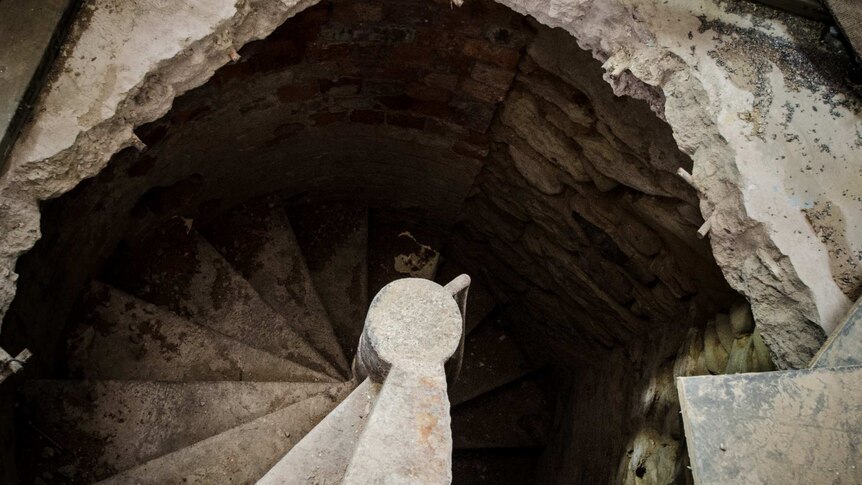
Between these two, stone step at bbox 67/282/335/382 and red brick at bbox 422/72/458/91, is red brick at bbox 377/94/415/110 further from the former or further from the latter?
stone step at bbox 67/282/335/382

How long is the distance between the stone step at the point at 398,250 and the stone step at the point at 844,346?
3031 millimetres

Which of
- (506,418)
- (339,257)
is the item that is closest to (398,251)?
(339,257)

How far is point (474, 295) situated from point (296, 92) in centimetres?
226

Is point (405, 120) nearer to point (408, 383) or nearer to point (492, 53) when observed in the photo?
point (492, 53)

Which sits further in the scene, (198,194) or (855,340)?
(198,194)

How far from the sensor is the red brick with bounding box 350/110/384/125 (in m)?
3.70

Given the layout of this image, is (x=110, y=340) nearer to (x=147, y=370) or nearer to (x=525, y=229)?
(x=147, y=370)

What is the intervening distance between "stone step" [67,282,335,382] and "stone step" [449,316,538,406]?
1321 mm

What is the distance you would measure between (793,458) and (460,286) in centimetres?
119

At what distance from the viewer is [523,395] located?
482 cm

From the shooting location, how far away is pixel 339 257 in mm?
4508

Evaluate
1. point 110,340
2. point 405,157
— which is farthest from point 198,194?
point 405,157

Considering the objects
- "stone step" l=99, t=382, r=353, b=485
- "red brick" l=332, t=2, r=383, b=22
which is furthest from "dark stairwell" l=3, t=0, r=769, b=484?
"stone step" l=99, t=382, r=353, b=485

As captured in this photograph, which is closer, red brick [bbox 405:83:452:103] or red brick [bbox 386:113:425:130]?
red brick [bbox 405:83:452:103]
